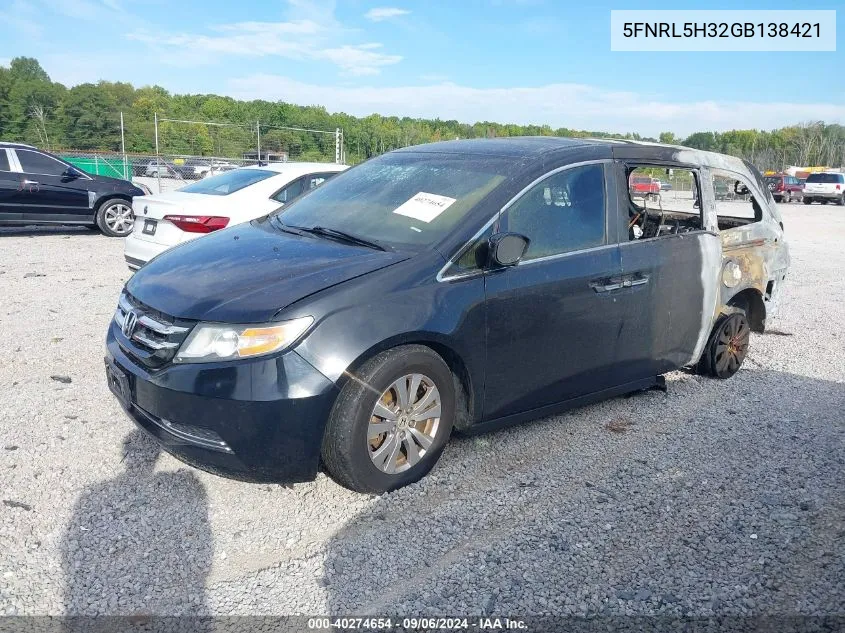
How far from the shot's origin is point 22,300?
7.39 m

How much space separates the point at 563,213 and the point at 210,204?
15.8 feet

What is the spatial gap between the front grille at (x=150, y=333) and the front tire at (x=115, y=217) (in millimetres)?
10380

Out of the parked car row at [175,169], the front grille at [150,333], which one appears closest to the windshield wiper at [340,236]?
the front grille at [150,333]

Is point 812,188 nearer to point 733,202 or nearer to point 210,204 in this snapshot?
point 733,202

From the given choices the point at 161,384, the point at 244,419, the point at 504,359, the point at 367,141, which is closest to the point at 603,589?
the point at 504,359

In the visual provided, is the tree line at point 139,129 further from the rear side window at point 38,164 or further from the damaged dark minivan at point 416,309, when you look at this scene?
the damaged dark minivan at point 416,309

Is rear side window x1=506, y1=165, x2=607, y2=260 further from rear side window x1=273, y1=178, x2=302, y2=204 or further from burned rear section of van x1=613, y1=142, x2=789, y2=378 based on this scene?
rear side window x1=273, y1=178, x2=302, y2=204

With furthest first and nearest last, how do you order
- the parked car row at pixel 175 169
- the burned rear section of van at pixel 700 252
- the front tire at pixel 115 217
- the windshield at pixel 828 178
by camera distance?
1. the windshield at pixel 828 178
2. the parked car row at pixel 175 169
3. the front tire at pixel 115 217
4. the burned rear section of van at pixel 700 252

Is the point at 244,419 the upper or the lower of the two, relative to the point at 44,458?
upper

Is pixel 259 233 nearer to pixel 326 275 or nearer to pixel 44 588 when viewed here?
pixel 326 275

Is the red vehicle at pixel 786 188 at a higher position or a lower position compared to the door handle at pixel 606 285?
higher

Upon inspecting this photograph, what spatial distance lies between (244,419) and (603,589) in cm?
163

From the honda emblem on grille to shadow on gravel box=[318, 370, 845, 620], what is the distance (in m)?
1.43

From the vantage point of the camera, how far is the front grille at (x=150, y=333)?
3.24 m
